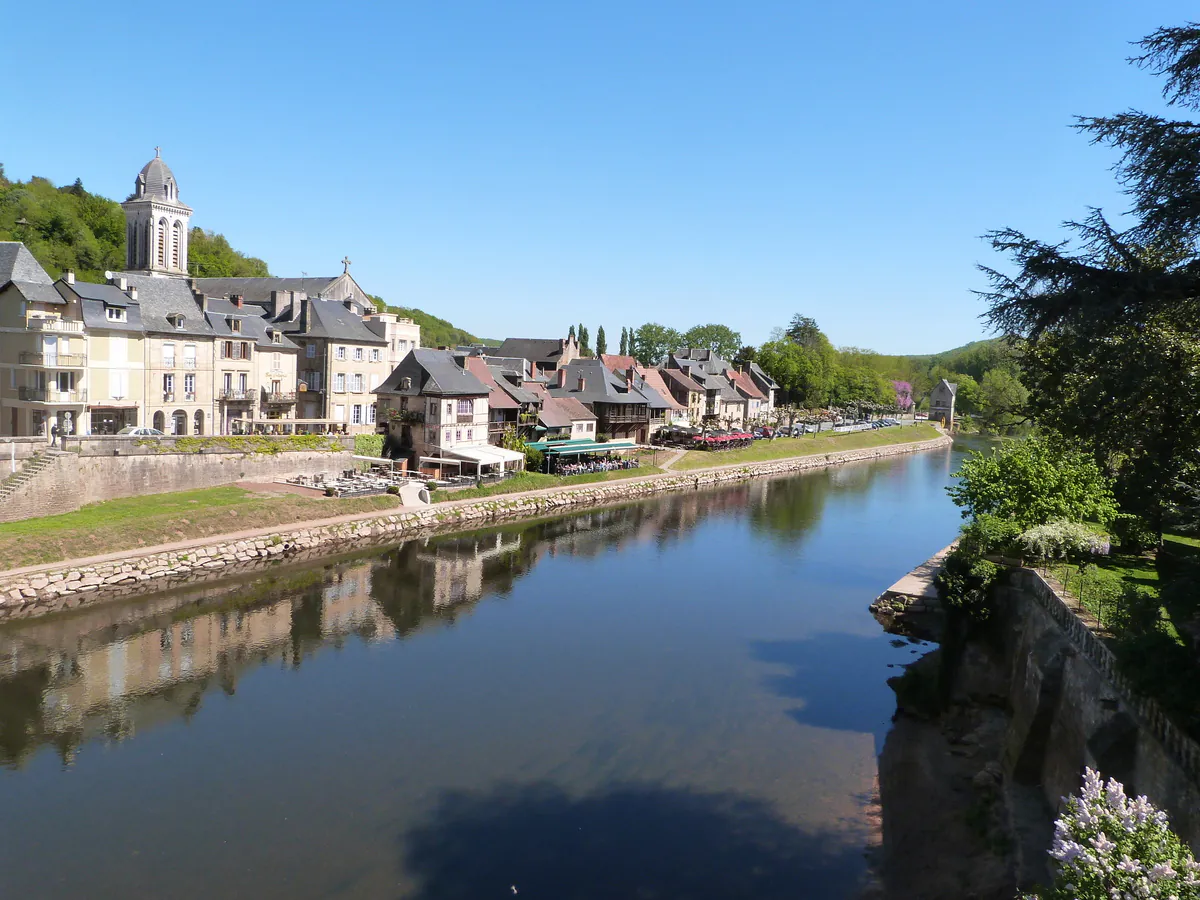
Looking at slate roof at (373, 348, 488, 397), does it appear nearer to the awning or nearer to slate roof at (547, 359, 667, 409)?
the awning

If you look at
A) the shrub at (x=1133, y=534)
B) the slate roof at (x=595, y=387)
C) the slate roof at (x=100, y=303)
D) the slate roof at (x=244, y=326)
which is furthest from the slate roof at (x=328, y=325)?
the shrub at (x=1133, y=534)

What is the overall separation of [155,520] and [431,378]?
1643 centimetres

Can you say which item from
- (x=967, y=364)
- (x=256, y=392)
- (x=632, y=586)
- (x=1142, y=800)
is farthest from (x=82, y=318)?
(x=967, y=364)

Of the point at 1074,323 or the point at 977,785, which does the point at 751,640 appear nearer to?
the point at 977,785

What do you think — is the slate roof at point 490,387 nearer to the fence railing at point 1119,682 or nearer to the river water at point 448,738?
the river water at point 448,738

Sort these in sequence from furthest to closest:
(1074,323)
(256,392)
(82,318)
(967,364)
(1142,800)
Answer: (967,364) < (256,392) < (82,318) < (1074,323) < (1142,800)

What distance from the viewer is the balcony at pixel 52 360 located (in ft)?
113

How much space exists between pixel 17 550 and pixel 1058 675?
26369mm

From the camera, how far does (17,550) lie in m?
24.5

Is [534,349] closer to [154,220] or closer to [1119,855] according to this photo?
[154,220]

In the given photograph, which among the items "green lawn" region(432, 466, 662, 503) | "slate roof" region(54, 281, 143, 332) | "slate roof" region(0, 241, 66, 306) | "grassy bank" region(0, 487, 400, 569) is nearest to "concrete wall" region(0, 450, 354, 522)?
"grassy bank" region(0, 487, 400, 569)

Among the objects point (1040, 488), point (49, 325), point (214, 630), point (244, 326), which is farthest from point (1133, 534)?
point (244, 326)

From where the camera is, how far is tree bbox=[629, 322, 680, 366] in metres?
111

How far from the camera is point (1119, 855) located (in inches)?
245
